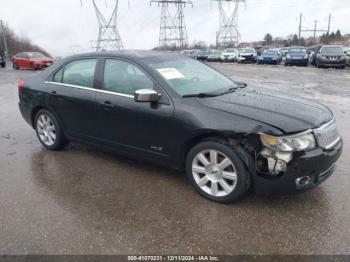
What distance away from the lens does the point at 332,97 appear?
10.5 meters

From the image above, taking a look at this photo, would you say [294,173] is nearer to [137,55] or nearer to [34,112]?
[137,55]

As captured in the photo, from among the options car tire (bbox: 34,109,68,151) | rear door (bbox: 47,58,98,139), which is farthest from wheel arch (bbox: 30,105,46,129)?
rear door (bbox: 47,58,98,139)

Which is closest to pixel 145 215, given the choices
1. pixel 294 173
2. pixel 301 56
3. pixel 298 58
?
pixel 294 173

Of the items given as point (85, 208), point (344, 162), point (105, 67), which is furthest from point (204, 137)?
point (344, 162)

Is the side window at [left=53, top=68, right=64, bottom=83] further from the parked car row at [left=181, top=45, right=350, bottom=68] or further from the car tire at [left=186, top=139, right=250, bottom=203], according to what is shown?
Answer: the parked car row at [left=181, top=45, right=350, bottom=68]

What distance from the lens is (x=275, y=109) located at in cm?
360

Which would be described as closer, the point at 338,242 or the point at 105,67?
the point at 338,242

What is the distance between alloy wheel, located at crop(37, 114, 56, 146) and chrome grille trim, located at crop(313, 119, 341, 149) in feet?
12.5

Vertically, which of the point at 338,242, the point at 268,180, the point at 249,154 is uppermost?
the point at 249,154

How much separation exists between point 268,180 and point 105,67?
2.59m

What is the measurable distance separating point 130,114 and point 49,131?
191 cm

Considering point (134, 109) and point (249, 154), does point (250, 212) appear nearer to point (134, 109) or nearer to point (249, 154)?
point (249, 154)

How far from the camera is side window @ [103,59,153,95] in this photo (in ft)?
13.9

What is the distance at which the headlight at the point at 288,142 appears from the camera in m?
3.24
